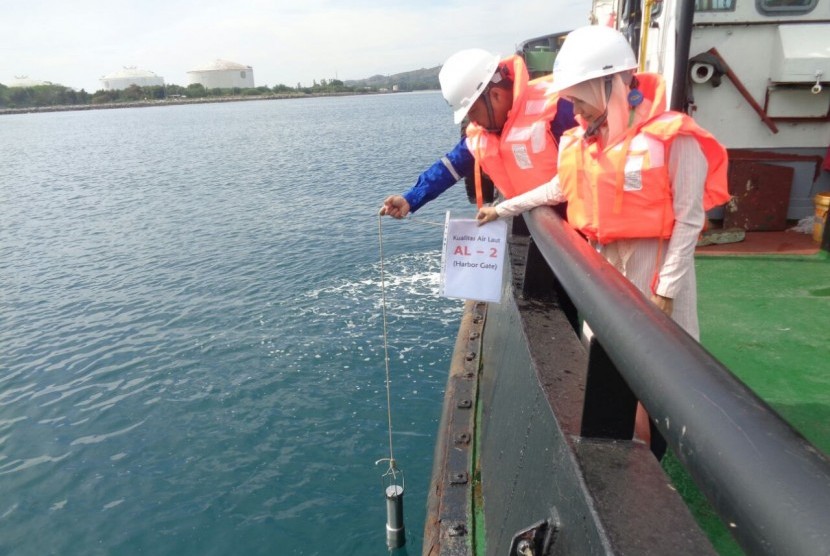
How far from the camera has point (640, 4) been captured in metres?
7.23

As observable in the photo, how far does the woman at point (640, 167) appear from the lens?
2.30 metres

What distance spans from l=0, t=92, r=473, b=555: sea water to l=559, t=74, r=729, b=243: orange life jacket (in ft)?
4.71

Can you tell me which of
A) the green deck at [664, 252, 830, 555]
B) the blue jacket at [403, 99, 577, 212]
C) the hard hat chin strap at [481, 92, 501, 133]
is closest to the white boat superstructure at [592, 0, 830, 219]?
the green deck at [664, 252, 830, 555]

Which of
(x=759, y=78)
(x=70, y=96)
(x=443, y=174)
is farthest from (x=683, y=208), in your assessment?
(x=70, y=96)

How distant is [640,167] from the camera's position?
7.69 feet

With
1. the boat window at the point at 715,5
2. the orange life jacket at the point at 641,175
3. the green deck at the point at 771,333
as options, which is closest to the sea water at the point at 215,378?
the orange life jacket at the point at 641,175

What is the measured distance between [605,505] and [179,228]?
65.6 feet

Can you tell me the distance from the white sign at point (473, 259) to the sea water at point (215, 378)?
1.65 feet

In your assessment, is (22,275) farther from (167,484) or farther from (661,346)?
(661,346)

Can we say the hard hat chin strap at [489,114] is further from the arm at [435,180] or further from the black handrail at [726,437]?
the black handrail at [726,437]

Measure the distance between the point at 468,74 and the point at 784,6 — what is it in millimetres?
4593

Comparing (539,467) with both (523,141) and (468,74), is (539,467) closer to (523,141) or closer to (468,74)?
(523,141)

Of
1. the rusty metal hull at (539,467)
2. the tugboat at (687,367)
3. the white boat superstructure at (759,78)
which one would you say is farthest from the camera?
the white boat superstructure at (759,78)

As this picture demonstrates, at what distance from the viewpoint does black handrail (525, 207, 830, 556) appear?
74cm
